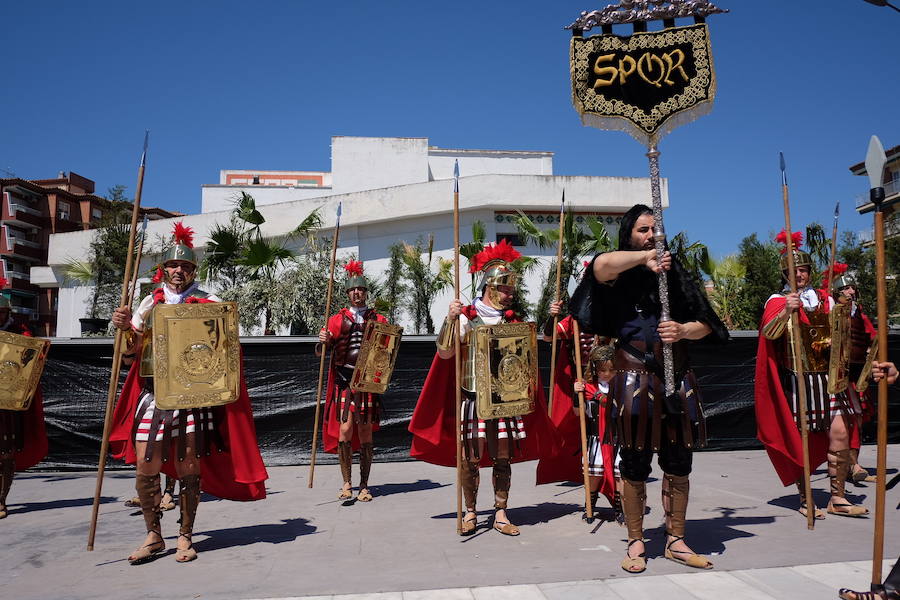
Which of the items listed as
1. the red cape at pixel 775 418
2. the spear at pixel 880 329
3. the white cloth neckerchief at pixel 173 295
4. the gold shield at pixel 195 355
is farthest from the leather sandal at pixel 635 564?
the white cloth neckerchief at pixel 173 295

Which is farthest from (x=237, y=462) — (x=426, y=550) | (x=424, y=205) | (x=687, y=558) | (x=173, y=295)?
(x=424, y=205)

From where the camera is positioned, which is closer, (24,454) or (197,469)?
(197,469)

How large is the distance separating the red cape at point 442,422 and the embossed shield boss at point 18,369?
3160 mm

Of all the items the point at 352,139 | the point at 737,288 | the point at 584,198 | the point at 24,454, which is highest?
the point at 352,139

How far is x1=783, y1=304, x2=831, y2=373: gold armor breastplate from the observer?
4.81 m

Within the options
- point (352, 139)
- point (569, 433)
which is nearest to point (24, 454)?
point (569, 433)

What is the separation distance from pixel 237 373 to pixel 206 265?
10.9m

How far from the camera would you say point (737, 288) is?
53.8 feet

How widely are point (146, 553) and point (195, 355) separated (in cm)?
114

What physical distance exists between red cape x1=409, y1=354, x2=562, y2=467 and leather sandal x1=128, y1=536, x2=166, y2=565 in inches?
68.6

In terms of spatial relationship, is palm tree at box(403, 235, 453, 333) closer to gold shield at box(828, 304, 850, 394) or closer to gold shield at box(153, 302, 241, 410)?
gold shield at box(828, 304, 850, 394)

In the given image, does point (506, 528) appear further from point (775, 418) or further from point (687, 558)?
point (775, 418)

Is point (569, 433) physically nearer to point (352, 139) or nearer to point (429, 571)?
point (429, 571)

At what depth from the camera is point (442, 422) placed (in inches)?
194
